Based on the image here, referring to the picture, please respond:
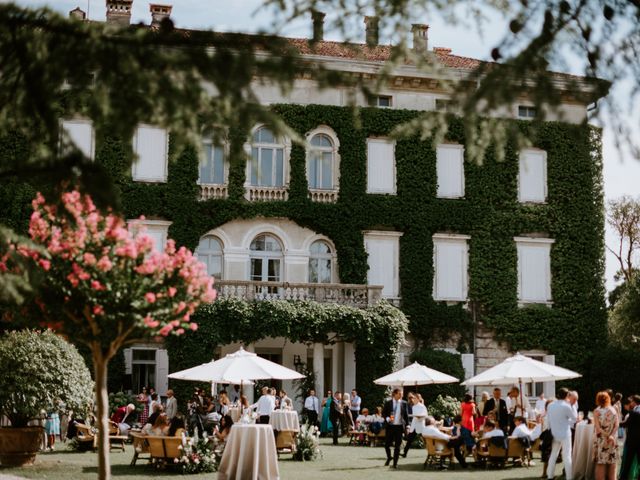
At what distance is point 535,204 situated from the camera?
33906mm

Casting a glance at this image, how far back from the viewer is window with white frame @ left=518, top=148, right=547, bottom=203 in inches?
1336

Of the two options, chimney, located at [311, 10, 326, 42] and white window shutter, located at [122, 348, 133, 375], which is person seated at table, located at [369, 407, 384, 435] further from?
chimney, located at [311, 10, 326, 42]

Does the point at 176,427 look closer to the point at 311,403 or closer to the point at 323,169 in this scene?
the point at 311,403

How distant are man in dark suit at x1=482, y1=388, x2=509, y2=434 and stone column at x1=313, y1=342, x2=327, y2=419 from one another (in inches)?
362

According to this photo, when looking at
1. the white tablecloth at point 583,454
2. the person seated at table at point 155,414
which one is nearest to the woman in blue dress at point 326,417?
the person seated at table at point 155,414

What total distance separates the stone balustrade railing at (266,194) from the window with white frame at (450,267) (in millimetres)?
5401

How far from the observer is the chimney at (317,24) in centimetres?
838

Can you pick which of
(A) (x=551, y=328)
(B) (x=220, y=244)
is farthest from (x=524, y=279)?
(B) (x=220, y=244)

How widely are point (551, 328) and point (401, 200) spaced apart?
22.3 feet

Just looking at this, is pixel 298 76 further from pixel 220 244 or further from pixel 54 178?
pixel 220 244

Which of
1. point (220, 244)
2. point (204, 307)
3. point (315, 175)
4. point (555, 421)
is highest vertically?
point (315, 175)

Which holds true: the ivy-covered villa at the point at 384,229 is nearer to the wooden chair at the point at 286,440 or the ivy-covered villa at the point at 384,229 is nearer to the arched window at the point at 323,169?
the arched window at the point at 323,169

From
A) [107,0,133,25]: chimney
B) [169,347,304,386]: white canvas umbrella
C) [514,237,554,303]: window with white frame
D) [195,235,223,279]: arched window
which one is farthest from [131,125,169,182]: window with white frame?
[514,237,554,303]: window with white frame

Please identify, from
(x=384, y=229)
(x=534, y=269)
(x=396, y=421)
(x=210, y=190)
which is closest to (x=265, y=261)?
(x=210, y=190)
